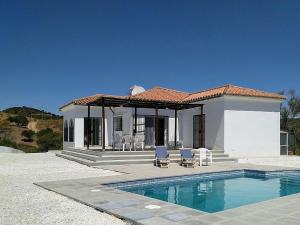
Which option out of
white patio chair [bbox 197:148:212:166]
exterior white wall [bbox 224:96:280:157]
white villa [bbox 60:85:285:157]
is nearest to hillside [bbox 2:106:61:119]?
white villa [bbox 60:85:285:157]

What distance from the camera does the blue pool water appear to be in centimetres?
1070

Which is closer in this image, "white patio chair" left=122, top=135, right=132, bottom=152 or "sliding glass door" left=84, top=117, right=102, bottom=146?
"white patio chair" left=122, top=135, right=132, bottom=152

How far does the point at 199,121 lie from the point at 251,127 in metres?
3.84

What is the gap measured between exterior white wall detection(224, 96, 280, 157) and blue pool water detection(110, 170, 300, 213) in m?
6.02

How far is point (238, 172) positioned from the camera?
16594 millimetres

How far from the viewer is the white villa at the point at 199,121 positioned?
2203 centimetres

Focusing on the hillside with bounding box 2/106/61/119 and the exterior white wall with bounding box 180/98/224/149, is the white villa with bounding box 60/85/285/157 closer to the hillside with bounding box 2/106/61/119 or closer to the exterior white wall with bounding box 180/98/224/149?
the exterior white wall with bounding box 180/98/224/149

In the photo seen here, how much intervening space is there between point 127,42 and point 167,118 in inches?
257

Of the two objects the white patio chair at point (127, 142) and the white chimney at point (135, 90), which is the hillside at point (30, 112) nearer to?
the white chimney at point (135, 90)

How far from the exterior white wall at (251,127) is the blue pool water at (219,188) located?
602cm

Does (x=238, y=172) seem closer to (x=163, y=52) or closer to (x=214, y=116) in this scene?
(x=214, y=116)

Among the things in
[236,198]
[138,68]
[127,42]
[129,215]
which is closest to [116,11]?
[127,42]

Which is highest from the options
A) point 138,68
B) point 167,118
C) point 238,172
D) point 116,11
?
point 116,11

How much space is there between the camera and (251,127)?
901 inches
